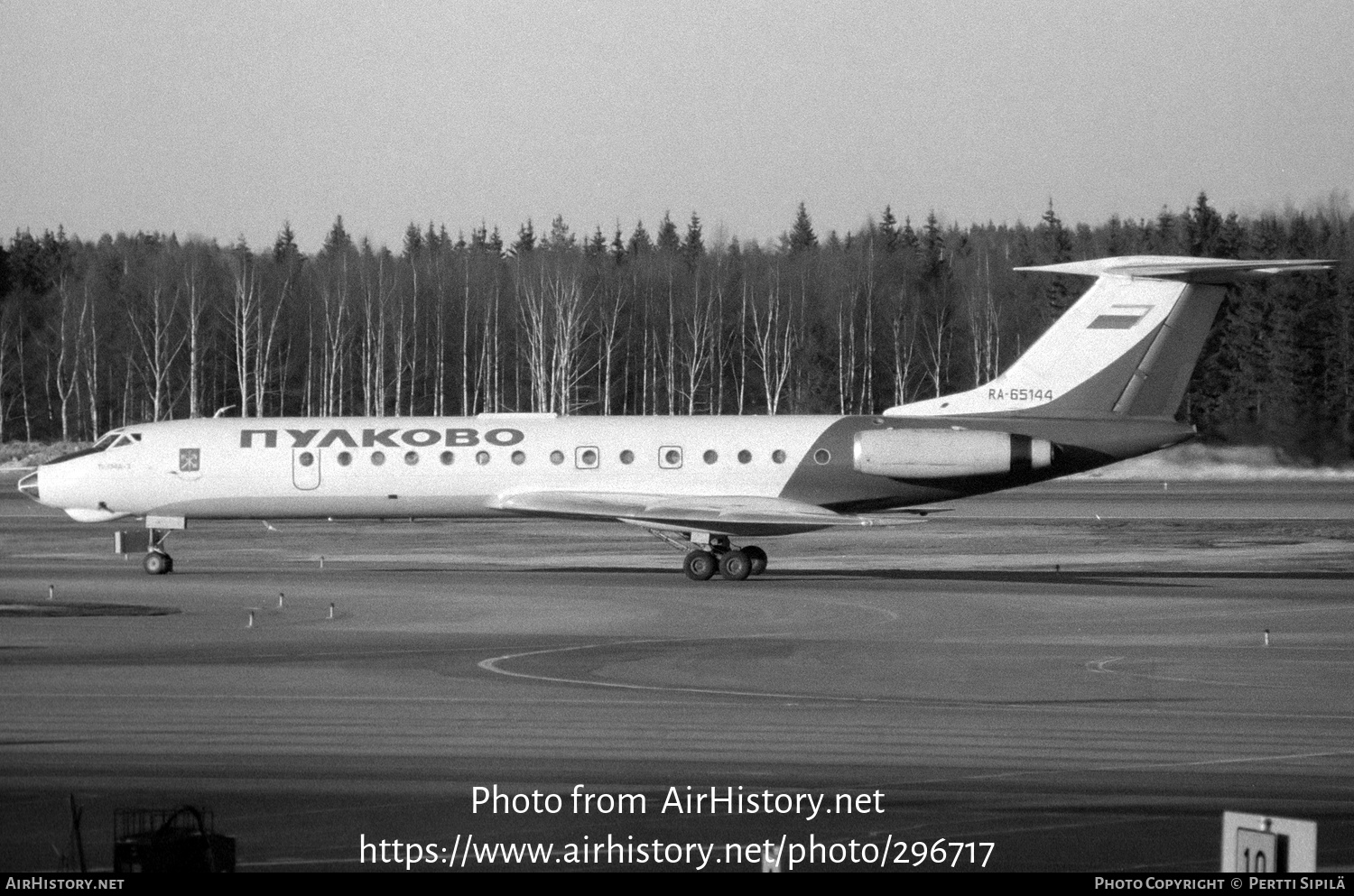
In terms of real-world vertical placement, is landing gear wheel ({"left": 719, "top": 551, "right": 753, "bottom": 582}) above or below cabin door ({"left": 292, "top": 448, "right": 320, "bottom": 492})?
below

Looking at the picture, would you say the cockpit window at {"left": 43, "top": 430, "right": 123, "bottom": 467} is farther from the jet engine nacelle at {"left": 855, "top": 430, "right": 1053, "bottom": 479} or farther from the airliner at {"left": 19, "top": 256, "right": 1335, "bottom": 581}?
the jet engine nacelle at {"left": 855, "top": 430, "right": 1053, "bottom": 479}

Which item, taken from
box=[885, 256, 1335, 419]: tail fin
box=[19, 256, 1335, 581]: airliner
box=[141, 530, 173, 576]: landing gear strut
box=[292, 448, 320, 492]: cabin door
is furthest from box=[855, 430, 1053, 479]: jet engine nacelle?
box=[141, 530, 173, 576]: landing gear strut

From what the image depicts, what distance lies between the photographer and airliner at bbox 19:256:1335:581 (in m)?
27.9

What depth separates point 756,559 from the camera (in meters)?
28.9

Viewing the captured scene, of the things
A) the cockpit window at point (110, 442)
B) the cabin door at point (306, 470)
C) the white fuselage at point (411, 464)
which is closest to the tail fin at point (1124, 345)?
the white fuselage at point (411, 464)

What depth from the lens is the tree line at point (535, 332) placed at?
8331cm

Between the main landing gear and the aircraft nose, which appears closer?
the main landing gear

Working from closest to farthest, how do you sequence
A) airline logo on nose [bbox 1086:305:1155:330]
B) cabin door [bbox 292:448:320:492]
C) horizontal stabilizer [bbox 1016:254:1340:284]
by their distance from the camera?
horizontal stabilizer [bbox 1016:254:1340:284]
airline logo on nose [bbox 1086:305:1155:330]
cabin door [bbox 292:448:320:492]

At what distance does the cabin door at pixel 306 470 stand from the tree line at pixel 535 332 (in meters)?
46.9

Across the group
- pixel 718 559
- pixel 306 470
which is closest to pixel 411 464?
pixel 306 470

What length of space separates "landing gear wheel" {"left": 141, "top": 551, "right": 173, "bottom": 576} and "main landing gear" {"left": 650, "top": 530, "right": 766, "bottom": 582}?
350 inches

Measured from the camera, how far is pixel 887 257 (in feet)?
306

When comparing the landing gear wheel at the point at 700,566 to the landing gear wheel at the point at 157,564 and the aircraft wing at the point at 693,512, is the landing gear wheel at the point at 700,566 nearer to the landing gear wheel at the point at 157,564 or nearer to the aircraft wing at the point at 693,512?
the aircraft wing at the point at 693,512
